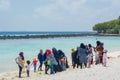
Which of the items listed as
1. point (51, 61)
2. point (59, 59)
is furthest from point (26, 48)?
point (51, 61)

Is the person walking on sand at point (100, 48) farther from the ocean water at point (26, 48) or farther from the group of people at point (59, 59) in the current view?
the ocean water at point (26, 48)

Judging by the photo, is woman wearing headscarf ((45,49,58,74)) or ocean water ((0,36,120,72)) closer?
woman wearing headscarf ((45,49,58,74))

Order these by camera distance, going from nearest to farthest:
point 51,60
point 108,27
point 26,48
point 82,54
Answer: point 51,60
point 82,54
point 26,48
point 108,27

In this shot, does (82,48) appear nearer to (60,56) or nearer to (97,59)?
(60,56)

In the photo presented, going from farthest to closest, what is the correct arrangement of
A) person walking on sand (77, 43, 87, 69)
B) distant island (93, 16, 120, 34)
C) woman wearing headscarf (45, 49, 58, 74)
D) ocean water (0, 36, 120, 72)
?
distant island (93, 16, 120, 34)
ocean water (0, 36, 120, 72)
person walking on sand (77, 43, 87, 69)
woman wearing headscarf (45, 49, 58, 74)

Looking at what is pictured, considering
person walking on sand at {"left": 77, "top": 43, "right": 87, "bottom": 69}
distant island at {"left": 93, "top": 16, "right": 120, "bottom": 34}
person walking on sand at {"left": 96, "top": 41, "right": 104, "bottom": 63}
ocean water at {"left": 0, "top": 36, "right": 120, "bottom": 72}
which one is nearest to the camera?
person walking on sand at {"left": 77, "top": 43, "right": 87, "bottom": 69}

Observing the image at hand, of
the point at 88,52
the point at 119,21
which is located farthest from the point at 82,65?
the point at 119,21

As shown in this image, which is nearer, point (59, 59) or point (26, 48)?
point (59, 59)

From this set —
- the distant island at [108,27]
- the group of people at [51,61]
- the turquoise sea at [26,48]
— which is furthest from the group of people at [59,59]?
the distant island at [108,27]

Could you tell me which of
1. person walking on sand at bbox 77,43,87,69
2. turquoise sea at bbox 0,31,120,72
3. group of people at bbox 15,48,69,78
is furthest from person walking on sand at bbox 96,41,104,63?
turquoise sea at bbox 0,31,120,72

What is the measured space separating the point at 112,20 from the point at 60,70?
14350cm

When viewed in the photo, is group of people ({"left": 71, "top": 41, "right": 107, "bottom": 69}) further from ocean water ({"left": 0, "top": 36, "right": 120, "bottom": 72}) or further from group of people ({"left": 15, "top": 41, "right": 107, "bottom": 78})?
ocean water ({"left": 0, "top": 36, "right": 120, "bottom": 72})

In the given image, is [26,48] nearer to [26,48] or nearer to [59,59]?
[26,48]

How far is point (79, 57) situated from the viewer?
19.8 m
